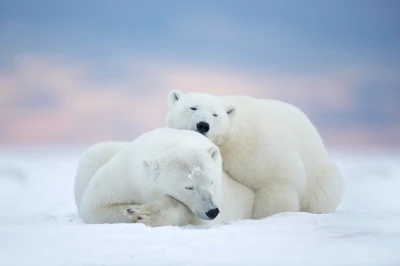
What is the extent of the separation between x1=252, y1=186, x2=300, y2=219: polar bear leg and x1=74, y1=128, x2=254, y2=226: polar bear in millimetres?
308

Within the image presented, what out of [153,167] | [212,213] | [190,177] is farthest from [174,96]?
[212,213]

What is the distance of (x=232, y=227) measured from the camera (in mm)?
5770

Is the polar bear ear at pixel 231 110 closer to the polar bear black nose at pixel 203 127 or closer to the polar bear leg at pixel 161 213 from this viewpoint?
the polar bear black nose at pixel 203 127

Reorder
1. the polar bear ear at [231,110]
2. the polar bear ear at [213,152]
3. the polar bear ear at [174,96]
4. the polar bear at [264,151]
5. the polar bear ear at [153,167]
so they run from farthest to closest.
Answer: the polar bear ear at [174,96], the polar bear ear at [231,110], the polar bear at [264,151], the polar bear ear at [213,152], the polar bear ear at [153,167]

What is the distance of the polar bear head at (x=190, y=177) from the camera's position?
564cm

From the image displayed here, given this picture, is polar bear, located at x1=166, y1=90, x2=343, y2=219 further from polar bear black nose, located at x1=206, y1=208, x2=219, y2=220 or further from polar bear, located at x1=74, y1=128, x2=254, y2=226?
polar bear black nose, located at x1=206, y1=208, x2=219, y2=220

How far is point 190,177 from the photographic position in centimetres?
570

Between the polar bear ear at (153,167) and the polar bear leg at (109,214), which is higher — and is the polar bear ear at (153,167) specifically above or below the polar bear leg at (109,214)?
above

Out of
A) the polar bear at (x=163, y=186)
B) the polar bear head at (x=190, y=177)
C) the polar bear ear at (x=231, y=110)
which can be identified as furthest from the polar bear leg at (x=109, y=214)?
the polar bear ear at (x=231, y=110)

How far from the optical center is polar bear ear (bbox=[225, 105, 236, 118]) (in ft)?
25.1

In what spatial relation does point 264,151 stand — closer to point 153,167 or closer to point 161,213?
point 153,167

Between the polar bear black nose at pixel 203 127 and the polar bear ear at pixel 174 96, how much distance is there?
767 mm

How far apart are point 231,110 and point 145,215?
2457mm

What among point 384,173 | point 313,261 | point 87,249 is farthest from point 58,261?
point 384,173
